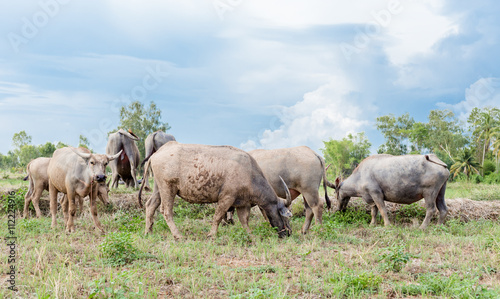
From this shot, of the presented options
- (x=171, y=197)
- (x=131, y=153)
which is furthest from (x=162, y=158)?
(x=131, y=153)

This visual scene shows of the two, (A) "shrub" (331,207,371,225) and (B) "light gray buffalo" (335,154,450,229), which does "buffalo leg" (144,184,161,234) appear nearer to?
(A) "shrub" (331,207,371,225)

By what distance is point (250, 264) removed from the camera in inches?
250

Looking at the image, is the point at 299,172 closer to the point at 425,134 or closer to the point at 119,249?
the point at 119,249

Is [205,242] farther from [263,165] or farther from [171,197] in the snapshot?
[263,165]

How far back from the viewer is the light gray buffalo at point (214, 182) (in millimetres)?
8398

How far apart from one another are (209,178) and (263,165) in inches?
79.6

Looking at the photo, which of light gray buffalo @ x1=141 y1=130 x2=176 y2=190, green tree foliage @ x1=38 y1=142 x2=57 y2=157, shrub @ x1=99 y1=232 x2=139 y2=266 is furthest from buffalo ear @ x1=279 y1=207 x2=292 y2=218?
green tree foliage @ x1=38 y1=142 x2=57 y2=157

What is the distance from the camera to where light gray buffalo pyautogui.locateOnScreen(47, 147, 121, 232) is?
8.55m

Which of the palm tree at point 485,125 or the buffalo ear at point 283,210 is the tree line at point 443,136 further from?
the buffalo ear at point 283,210

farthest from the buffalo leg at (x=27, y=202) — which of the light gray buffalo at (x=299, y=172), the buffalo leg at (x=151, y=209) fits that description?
the light gray buffalo at (x=299, y=172)

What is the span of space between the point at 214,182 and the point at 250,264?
2.46m

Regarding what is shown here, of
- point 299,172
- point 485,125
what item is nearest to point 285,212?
point 299,172

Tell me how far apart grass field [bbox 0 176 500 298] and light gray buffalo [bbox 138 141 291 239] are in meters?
0.42

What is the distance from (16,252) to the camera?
688 cm
